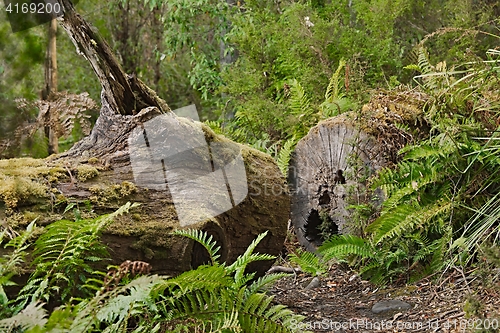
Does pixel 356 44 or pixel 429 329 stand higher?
pixel 356 44

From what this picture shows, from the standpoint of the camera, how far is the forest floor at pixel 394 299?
2.95 m

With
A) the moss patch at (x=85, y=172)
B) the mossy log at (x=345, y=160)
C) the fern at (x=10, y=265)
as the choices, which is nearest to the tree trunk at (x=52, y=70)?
the moss patch at (x=85, y=172)

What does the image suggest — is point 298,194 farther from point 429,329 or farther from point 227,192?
point 429,329

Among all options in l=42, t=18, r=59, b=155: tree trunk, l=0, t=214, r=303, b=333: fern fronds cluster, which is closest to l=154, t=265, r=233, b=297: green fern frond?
l=0, t=214, r=303, b=333: fern fronds cluster

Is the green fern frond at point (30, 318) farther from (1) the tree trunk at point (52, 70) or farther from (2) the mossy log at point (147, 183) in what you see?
(1) the tree trunk at point (52, 70)

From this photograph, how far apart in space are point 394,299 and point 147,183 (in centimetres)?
170

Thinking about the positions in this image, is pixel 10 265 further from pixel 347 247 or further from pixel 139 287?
pixel 347 247

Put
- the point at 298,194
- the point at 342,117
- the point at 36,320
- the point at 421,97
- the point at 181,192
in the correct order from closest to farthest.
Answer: the point at 36,320, the point at 181,192, the point at 421,97, the point at 342,117, the point at 298,194

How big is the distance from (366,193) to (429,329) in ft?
5.58

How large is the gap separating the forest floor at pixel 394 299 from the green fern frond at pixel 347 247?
0.25 m

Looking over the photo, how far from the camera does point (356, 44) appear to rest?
256 inches

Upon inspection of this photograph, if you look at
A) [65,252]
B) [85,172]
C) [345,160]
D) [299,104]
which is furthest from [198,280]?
[299,104]

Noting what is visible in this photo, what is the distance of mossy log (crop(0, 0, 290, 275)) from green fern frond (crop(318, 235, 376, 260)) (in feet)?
1.58

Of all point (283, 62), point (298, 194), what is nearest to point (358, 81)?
point (298, 194)
